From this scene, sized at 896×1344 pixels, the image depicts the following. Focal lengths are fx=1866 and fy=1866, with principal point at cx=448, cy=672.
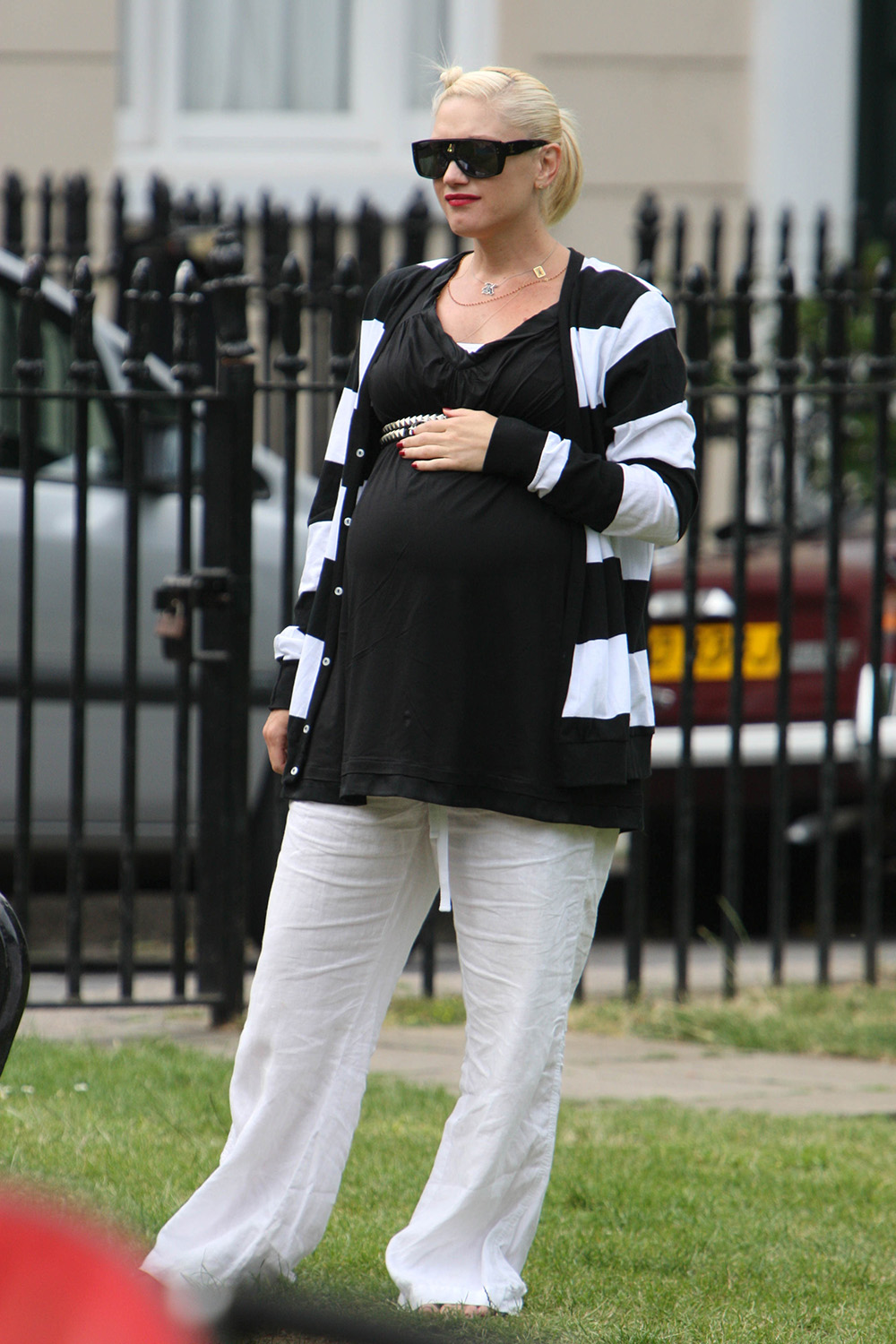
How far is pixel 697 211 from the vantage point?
381 inches

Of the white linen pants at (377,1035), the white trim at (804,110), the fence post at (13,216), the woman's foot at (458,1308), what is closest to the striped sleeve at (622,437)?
the white linen pants at (377,1035)

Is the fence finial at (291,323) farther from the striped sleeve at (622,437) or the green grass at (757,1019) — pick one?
the striped sleeve at (622,437)

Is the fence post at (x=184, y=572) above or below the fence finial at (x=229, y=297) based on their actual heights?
below

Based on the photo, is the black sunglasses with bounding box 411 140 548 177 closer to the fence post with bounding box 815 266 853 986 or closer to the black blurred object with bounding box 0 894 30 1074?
the black blurred object with bounding box 0 894 30 1074

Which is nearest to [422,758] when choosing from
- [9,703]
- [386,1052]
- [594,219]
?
[386,1052]

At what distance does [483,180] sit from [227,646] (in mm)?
2393

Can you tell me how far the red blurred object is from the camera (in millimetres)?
941

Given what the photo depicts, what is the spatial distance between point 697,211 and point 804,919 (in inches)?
157

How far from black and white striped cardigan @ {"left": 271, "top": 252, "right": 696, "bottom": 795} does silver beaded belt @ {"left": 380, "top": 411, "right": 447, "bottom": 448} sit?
0.21 ft

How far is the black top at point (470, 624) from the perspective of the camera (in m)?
2.89

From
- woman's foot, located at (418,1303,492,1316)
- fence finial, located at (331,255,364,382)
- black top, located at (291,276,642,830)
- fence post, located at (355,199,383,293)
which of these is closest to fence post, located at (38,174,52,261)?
fence post, located at (355,199,383,293)

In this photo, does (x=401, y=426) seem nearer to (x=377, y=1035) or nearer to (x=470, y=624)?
(x=470, y=624)

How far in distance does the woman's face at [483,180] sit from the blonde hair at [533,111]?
2 cm

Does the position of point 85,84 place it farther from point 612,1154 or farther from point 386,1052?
point 612,1154
